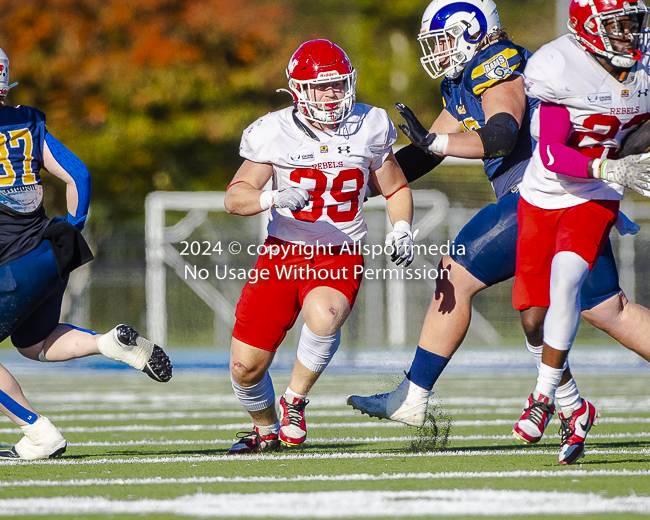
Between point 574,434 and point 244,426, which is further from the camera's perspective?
point 244,426

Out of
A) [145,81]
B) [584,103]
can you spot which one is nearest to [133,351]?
[584,103]

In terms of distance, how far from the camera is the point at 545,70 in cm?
380

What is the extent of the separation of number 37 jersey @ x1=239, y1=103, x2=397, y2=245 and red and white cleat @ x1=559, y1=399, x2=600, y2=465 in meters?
1.21

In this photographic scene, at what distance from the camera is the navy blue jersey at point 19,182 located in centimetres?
416

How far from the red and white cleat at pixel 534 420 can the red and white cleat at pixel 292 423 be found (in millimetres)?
1007

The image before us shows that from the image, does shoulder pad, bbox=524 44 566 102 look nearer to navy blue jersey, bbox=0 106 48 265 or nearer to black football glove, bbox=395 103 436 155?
black football glove, bbox=395 103 436 155

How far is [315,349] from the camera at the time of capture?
4.33m

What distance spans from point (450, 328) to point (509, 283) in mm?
7891

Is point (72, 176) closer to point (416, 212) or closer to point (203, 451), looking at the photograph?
point (203, 451)

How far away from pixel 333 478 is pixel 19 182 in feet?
5.91

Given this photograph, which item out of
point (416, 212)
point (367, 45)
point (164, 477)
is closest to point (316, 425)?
point (164, 477)

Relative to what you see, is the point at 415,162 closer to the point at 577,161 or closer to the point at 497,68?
the point at 497,68

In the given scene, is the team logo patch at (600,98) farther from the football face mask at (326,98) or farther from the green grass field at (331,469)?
the green grass field at (331,469)

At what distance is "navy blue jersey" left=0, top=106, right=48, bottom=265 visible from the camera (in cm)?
416
